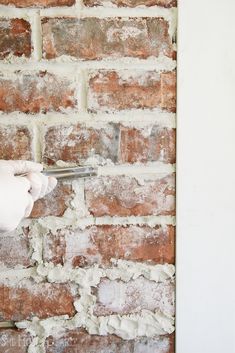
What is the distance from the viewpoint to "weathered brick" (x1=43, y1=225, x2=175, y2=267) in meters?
0.77

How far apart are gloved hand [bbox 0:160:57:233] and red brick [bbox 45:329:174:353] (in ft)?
0.95

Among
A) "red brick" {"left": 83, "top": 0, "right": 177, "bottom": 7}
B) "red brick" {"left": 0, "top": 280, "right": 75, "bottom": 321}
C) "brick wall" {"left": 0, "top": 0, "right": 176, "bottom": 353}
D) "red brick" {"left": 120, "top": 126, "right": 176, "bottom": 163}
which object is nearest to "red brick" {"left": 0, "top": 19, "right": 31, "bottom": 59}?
"brick wall" {"left": 0, "top": 0, "right": 176, "bottom": 353}

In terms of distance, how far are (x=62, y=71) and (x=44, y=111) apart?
73mm

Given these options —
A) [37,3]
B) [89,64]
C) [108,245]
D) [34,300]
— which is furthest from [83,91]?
[34,300]

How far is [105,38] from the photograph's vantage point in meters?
0.75

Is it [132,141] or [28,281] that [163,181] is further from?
[28,281]

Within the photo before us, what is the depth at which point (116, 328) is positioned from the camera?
0.79 m

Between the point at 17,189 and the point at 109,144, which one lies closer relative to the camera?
the point at 17,189

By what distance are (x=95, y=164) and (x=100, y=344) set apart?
32 centimetres

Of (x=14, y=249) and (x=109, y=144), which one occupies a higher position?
(x=109, y=144)

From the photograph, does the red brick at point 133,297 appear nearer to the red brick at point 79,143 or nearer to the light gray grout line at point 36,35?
the red brick at point 79,143
